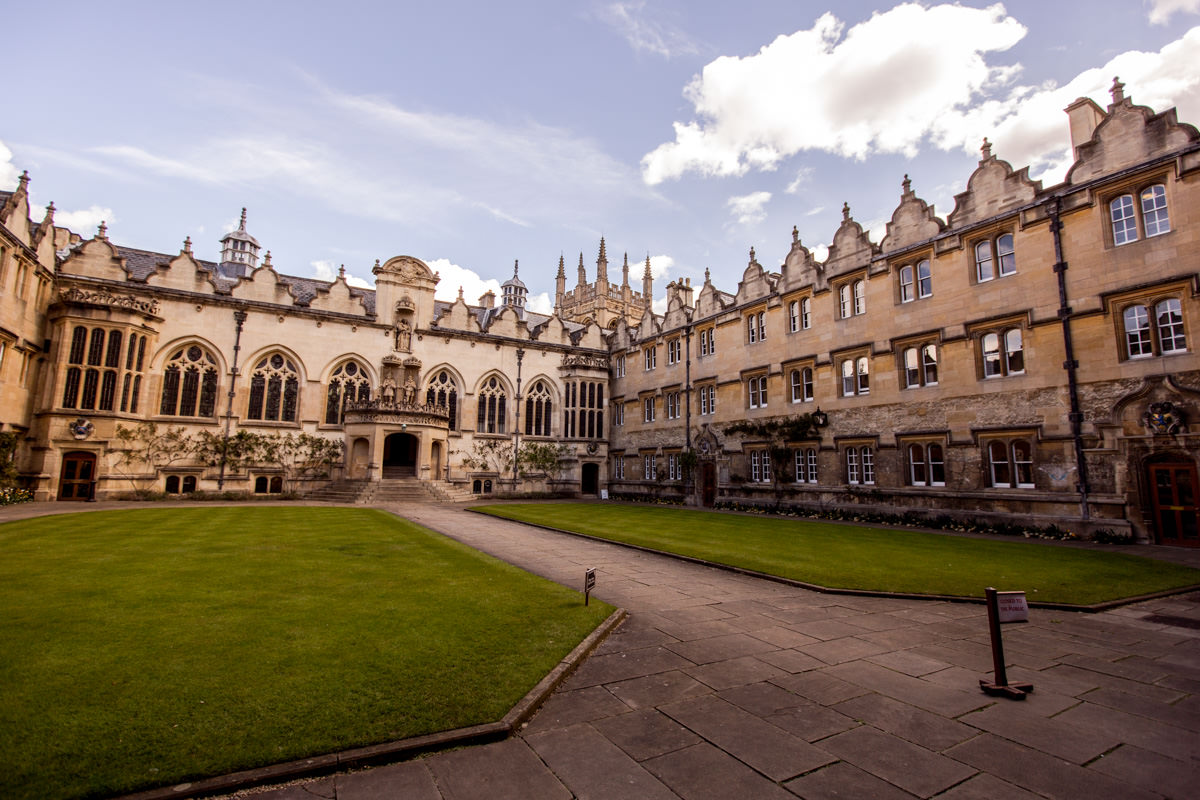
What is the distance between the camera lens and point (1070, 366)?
56.1ft

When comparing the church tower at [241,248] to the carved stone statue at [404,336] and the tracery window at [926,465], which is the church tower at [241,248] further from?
the tracery window at [926,465]

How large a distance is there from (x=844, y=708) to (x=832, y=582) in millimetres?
5149

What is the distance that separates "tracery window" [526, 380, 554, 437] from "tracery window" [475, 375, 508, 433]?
1812 millimetres

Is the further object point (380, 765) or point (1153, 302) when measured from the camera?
point (1153, 302)

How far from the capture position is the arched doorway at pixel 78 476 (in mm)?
24844

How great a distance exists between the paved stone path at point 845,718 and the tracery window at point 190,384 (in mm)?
30760

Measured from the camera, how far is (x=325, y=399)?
1271 inches

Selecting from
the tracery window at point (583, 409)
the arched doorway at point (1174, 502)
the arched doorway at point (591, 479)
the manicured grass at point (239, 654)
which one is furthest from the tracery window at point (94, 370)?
the arched doorway at point (1174, 502)

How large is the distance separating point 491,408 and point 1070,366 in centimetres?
2971

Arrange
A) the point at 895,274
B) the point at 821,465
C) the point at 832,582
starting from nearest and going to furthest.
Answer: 1. the point at 832,582
2. the point at 895,274
3. the point at 821,465

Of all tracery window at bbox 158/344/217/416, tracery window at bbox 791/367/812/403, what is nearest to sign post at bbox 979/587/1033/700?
tracery window at bbox 791/367/812/403

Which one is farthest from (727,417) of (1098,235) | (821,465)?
(1098,235)

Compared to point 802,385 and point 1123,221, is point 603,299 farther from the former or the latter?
point 1123,221

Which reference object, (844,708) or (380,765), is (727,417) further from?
(380,765)
